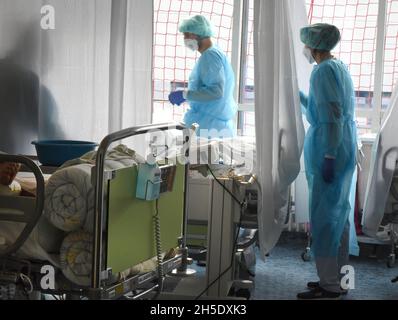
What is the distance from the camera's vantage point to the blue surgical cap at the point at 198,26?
4.50 meters

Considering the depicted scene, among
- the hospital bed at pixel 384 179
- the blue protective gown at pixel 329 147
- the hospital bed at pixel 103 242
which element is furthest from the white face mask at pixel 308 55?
the hospital bed at pixel 103 242

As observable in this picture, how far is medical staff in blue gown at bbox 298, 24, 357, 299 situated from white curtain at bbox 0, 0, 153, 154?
3.24 feet

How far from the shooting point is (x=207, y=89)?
4383mm

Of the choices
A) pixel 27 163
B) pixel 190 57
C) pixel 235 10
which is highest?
pixel 235 10

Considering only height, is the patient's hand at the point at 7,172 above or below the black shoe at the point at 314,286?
above

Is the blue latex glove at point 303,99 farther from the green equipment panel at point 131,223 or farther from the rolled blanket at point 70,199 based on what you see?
the rolled blanket at point 70,199

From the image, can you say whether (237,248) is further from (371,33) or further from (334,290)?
(371,33)

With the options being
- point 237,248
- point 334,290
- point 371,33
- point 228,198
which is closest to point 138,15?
point 228,198

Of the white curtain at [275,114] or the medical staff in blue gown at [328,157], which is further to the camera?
the medical staff in blue gown at [328,157]

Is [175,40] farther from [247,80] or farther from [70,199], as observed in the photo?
[70,199]

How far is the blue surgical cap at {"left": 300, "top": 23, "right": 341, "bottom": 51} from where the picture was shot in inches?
155

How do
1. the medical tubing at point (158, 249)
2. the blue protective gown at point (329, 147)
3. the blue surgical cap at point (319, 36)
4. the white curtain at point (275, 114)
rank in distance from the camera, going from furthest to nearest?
the blue surgical cap at point (319, 36) → the blue protective gown at point (329, 147) → the white curtain at point (275, 114) → the medical tubing at point (158, 249)

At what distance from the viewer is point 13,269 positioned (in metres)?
2.38
